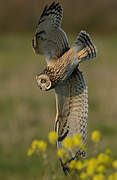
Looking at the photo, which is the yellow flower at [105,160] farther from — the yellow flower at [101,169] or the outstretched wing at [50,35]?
the outstretched wing at [50,35]

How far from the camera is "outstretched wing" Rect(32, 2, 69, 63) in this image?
501 cm

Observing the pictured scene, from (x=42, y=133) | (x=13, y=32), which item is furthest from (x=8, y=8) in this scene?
(x=42, y=133)

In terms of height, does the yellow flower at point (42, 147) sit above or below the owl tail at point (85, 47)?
below

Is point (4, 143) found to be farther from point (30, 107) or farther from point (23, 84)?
point (23, 84)

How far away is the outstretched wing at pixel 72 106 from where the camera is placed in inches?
204

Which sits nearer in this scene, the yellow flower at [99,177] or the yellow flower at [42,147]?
the yellow flower at [99,177]

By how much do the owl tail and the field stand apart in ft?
3.15

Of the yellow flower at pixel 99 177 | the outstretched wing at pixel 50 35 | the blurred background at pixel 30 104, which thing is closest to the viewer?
the yellow flower at pixel 99 177

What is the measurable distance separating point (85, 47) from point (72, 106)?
1.75 feet

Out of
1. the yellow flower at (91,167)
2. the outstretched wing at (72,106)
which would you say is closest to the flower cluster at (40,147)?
the yellow flower at (91,167)

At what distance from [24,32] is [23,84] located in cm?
1148

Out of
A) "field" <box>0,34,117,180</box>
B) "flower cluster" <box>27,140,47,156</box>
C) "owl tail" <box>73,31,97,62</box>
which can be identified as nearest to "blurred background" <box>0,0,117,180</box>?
"field" <box>0,34,117,180</box>

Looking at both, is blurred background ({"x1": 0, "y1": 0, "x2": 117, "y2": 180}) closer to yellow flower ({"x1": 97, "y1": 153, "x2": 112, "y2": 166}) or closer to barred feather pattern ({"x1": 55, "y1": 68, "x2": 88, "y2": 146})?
yellow flower ({"x1": 97, "y1": 153, "x2": 112, "y2": 166})

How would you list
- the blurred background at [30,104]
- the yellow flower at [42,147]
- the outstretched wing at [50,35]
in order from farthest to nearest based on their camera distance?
the blurred background at [30,104] → the outstretched wing at [50,35] → the yellow flower at [42,147]
